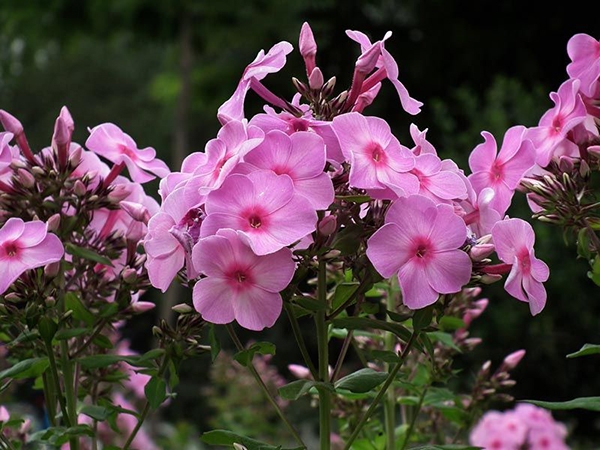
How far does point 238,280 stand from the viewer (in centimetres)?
119

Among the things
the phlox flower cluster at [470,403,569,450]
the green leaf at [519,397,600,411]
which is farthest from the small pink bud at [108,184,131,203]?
the phlox flower cluster at [470,403,569,450]

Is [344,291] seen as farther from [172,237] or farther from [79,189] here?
[79,189]

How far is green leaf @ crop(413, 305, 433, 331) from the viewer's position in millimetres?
1266

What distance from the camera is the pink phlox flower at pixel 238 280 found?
115 cm

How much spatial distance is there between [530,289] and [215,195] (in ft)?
1.50

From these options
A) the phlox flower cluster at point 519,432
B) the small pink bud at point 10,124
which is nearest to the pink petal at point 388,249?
the small pink bud at point 10,124

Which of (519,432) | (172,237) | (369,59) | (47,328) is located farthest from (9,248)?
(519,432)

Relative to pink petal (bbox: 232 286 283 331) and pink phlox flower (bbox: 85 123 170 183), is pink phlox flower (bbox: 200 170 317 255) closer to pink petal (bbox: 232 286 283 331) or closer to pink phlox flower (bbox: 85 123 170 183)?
pink petal (bbox: 232 286 283 331)

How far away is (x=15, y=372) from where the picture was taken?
147cm

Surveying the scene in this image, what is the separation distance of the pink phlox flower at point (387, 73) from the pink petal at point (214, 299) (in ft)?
1.23

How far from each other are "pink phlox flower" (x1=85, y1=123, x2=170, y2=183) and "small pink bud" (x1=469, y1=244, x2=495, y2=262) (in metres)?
0.60

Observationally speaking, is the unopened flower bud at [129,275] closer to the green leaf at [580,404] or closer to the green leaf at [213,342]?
the green leaf at [213,342]

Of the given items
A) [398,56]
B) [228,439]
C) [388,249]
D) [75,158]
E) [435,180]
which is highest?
[398,56]

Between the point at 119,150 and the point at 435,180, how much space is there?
617mm
